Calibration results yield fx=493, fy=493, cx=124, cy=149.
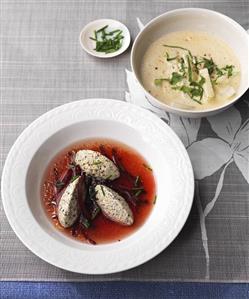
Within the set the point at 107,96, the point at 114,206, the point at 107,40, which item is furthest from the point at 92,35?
the point at 114,206

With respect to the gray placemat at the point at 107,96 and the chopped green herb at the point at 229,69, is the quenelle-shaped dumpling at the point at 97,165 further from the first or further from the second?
the chopped green herb at the point at 229,69

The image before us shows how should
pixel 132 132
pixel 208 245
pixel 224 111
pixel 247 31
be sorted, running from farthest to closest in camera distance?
pixel 247 31, pixel 224 111, pixel 132 132, pixel 208 245

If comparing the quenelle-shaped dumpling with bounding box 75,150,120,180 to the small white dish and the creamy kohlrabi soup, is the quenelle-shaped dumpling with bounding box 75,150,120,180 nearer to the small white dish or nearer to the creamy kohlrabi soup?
the creamy kohlrabi soup

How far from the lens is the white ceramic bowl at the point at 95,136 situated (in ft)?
4.64

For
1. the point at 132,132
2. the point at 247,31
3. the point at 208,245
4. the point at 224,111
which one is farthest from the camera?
the point at 247,31

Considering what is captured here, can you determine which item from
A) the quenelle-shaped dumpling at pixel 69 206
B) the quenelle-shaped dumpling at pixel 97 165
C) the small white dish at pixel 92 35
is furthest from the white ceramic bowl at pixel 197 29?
the quenelle-shaped dumpling at pixel 69 206

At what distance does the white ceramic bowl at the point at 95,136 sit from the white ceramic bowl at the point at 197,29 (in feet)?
0.52

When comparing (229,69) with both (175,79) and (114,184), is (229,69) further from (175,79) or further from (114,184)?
(114,184)

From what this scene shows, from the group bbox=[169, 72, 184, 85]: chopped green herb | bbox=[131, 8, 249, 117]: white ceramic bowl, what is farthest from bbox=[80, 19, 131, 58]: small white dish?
bbox=[169, 72, 184, 85]: chopped green herb

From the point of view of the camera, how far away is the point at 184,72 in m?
1.74

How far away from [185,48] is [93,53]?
346 mm

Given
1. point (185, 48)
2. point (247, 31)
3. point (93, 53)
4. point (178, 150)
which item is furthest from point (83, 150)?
point (247, 31)

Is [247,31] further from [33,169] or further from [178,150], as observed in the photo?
[33,169]

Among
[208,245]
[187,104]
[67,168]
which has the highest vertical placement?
[187,104]
